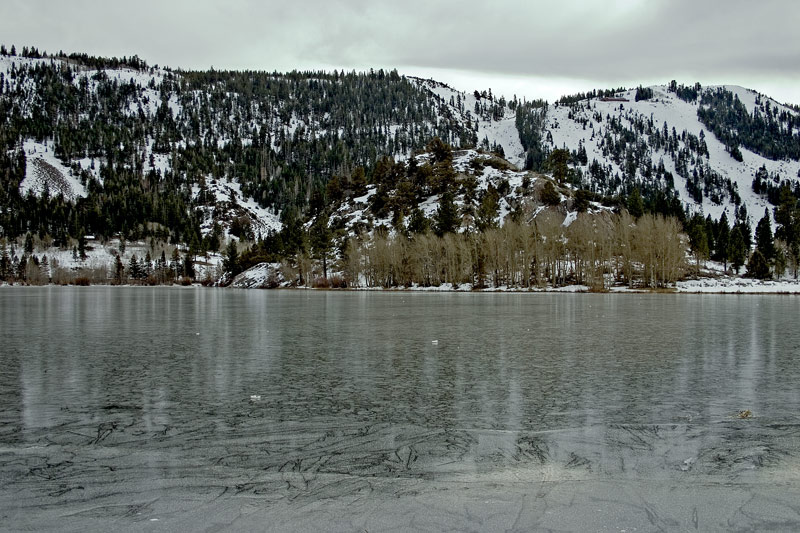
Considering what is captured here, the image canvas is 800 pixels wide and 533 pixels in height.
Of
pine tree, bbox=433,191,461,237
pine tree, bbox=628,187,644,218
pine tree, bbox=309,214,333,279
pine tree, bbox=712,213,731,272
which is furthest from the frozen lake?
pine tree, bbox=628,187,644,218

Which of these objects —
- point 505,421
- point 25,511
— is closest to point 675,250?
point 505,421

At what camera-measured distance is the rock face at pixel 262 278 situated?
18250 centimetres

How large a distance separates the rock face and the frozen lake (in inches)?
6331

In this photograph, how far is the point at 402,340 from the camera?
28.9m

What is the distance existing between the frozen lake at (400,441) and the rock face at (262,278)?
161 m

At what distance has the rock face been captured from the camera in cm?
18250

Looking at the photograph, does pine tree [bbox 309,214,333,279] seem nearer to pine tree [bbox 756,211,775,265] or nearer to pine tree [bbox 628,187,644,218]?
pine tree [bbox 628,187,644,218]

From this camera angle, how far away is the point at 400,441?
1096cm

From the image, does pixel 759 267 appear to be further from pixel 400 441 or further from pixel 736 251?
pixel 400 441

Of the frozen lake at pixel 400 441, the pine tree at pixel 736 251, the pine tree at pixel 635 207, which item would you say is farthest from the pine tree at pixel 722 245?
the frozen lake at pixel 400 441

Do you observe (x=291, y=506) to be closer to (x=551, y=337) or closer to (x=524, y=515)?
(x=524, y=515)

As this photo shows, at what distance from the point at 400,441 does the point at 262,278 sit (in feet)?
602

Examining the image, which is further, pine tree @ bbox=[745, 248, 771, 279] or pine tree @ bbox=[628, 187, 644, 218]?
pine tree @ bbox=[628, 187, 644, 218]

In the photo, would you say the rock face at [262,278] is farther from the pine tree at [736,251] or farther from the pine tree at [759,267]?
the pine tree at [736,251]
